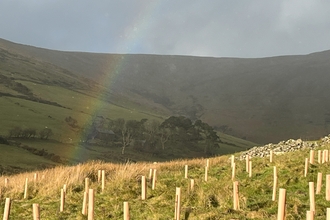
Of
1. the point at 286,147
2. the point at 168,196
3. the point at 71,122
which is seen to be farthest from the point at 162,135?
the point at 168,196

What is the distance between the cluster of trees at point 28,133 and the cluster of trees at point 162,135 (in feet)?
61.4

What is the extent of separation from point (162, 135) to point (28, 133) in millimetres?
36209

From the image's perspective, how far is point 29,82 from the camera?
444 feet

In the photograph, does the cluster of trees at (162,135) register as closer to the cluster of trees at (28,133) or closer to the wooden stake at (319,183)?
the cluster of trees at (28,133)

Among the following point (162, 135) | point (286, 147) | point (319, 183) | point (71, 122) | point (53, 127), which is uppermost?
point (71, 122)

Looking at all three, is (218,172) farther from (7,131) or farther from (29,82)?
(29,82)

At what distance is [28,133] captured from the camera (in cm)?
8044

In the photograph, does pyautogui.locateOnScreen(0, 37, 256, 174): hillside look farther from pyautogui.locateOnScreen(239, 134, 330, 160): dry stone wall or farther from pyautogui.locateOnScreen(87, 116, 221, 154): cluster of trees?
pyautogui.locateOnScreen(239, 134, 330, 160): dry stone wall

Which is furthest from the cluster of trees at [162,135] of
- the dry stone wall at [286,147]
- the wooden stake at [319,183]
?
the wooden stake at [319,183]

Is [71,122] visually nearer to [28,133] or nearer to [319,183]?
[28,133]

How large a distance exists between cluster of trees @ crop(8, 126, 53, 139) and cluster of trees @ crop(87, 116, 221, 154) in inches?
736

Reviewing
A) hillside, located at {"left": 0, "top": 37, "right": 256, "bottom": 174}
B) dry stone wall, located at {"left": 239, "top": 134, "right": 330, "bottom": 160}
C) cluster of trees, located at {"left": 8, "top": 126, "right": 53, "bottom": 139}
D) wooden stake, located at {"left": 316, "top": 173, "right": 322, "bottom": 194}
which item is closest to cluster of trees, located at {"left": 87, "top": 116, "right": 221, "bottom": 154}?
hillside, located at {"left": 0, "top": 37, "right": 256, "bottom": 174}

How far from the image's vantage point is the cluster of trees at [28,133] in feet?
256

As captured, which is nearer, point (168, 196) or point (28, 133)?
point (168, 196)
